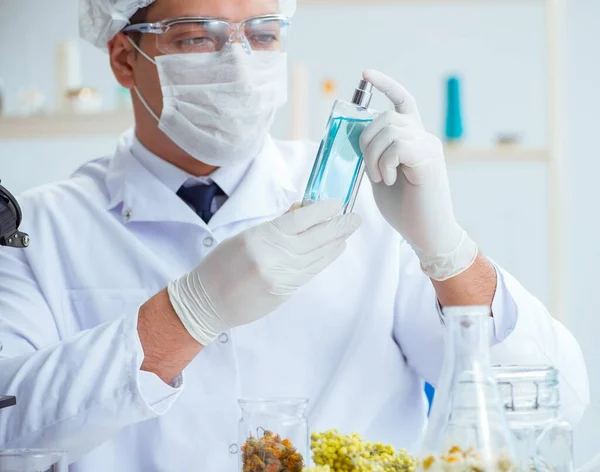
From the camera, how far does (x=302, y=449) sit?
96cm

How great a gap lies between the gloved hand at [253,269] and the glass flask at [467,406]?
17.6 inches

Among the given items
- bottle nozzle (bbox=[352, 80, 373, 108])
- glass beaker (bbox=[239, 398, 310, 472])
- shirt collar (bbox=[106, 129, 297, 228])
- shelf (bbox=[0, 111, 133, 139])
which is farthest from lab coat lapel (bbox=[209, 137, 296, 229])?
shelf (bbox=[0, 111, 133, 139])

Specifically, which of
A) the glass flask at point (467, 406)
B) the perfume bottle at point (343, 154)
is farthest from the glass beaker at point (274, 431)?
the perfume bottle at point (343, 154)

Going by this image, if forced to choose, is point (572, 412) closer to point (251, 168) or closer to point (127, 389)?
point (127, 389)

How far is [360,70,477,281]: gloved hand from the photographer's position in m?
1.21

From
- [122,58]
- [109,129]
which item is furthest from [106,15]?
[109,129]

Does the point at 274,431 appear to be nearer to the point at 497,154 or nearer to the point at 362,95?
the point at 362,95

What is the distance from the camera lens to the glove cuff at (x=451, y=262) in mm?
1309

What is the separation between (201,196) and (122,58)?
359mm

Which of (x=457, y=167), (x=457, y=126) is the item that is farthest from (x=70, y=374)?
(x=457, y=167)

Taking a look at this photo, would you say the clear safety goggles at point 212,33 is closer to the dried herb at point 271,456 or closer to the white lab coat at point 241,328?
the white lab coat at point 241,328

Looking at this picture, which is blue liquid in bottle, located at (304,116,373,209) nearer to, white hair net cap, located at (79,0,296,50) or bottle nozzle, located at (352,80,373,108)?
bottle nozzle, located at (352,80,373,108)

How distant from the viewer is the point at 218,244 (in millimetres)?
1312

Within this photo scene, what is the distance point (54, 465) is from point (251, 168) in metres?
0.86
